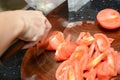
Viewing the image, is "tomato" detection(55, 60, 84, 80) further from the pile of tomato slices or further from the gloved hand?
the gloved hand

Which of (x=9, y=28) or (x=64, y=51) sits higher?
(x=9, y=28)

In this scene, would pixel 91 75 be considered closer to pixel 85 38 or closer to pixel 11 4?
pixel 85 38

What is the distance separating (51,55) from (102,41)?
223 millimetres

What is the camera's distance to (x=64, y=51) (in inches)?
38.0

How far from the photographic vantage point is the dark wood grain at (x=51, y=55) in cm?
94

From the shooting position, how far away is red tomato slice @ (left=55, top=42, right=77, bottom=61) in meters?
0.96

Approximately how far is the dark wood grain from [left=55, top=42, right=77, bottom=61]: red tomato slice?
0.11 feet

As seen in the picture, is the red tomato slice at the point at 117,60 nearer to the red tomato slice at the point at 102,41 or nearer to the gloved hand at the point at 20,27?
the red tomato slice at the point at 102,41

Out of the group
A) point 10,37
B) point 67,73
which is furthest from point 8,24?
point 67,73

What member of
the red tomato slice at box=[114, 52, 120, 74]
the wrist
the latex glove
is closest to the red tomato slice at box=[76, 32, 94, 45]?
the red tomato slice at box=[114, 52, 120, 74]

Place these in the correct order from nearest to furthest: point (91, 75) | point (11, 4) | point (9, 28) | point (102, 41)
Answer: point (9, 28)
point (91, 75)
point (102, 41)
point (11, 4)

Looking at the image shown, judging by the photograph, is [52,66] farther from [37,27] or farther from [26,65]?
[37,27]

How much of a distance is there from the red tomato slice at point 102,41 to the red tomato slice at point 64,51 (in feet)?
0.33

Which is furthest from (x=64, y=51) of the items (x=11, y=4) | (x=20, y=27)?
(x=11, y=4)
